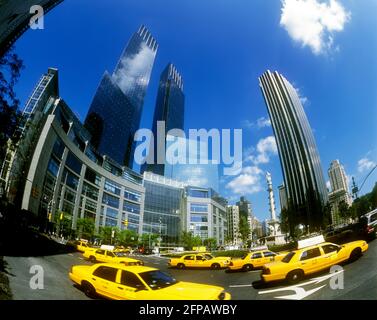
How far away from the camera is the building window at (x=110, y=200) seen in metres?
6.36

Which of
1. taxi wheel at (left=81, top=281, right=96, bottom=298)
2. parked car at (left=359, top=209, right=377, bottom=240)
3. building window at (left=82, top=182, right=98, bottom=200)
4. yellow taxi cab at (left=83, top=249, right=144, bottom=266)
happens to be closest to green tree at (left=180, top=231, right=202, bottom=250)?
yellow taxi cab at (left=83, top=249, right=144, bottom=266)

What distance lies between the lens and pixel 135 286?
4395mm

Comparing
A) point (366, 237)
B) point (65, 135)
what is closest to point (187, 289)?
point (65, 135)

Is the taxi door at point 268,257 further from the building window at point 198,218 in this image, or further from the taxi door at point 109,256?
the taxi door at point 109,256

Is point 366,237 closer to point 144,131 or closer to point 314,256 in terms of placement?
point 314,256

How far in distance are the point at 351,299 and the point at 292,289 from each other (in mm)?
1140

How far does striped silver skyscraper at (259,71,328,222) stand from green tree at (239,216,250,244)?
2.05 metres

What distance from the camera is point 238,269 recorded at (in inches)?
267

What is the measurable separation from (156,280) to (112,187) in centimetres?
332

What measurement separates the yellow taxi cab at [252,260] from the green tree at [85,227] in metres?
4.64

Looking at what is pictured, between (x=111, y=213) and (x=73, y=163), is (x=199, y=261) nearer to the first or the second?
(x=111, y=213)

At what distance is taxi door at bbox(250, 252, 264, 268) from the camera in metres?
6.85

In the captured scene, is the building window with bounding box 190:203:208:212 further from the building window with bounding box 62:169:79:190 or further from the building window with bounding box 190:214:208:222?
the building window with bounding box 62:169:79:190

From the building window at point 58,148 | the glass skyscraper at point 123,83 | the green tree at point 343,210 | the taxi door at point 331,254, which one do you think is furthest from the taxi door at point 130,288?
the green tree at point 343,210
